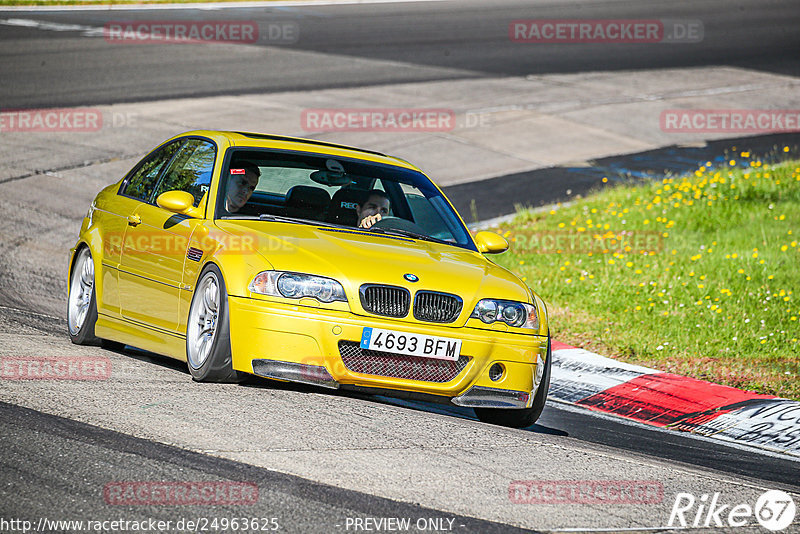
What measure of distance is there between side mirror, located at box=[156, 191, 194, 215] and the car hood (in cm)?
28

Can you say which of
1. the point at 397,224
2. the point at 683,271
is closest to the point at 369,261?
the point at 397,224

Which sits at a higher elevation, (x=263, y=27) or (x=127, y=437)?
(x=263, y=27)

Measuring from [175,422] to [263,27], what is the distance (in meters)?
24.8

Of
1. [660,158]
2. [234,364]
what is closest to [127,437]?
[234,364]

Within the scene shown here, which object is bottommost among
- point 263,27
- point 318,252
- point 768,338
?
point 768,338

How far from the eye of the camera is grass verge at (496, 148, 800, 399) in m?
9.67

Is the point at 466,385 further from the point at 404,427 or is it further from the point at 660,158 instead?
the point at 660,158

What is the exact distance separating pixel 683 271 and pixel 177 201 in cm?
650

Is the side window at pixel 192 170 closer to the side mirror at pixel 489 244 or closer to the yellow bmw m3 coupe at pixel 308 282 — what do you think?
the yellow bmw m3 coupe at pixel 308 282

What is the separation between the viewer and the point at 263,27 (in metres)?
29.2

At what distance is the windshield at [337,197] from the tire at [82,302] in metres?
1.38

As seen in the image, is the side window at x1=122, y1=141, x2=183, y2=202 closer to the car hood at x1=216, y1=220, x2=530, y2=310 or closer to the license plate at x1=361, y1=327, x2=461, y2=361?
the car hood at x1=216, y1=220, x2=530, y2=310

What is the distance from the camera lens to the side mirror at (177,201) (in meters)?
6.98

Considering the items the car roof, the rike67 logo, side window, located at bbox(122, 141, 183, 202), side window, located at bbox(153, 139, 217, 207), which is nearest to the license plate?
the rike67 logo
